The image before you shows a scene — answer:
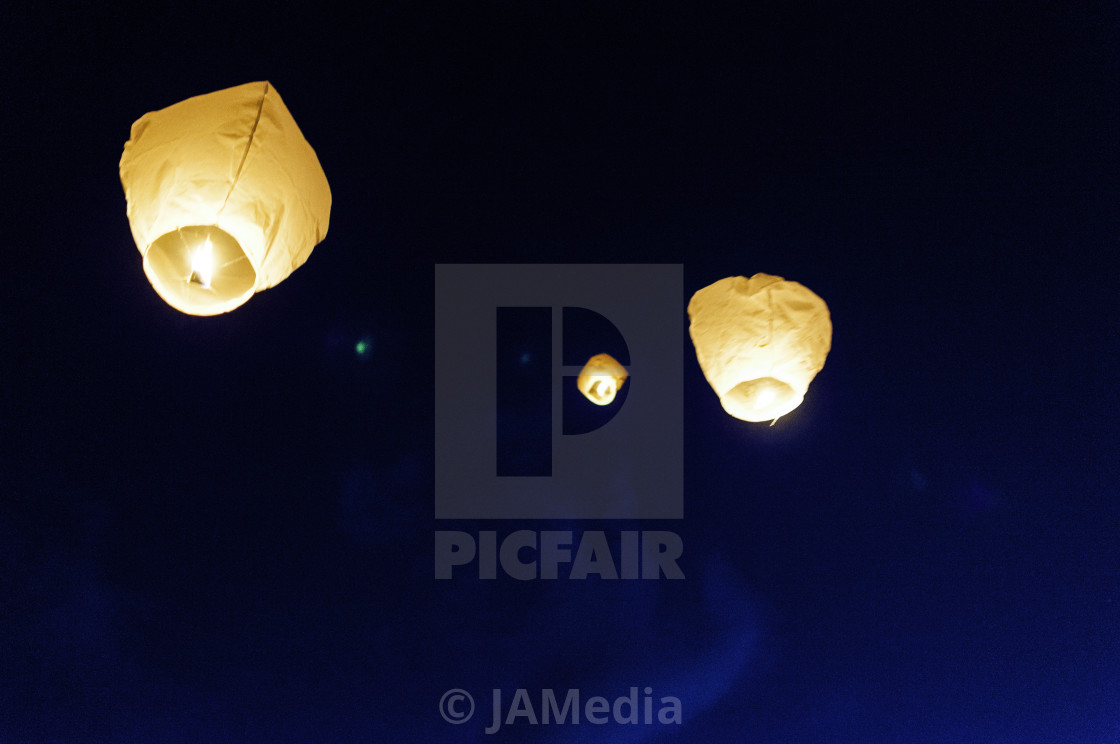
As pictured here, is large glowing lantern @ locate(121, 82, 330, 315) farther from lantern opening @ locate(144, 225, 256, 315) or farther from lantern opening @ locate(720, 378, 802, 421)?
lantern opening @ locate(720, 378, 802, 421)

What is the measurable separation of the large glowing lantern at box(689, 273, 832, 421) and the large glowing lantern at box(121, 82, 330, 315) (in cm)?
101

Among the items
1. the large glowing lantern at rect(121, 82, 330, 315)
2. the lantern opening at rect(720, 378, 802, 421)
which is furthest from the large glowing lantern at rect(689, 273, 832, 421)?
the large glowing lantern at rect(121, 82, 330, 315)

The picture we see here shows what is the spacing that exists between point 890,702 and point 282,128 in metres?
3.29

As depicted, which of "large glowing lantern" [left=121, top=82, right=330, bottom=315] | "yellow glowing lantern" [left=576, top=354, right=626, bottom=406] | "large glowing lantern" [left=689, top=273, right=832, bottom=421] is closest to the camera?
"large glowing lantern" [left=121, top=82, right=330, bottom=315]

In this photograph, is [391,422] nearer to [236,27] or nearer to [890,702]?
[236,27]

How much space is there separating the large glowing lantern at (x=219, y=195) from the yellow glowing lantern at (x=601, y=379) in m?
1.67

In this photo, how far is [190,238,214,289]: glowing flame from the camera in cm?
132

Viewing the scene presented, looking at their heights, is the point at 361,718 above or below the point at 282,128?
below

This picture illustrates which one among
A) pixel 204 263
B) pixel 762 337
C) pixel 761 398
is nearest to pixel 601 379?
pixel 761 398

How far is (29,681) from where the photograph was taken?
271 cm

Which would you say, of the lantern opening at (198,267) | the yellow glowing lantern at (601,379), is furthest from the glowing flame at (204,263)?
the yellow glowing lantern at (601,379)

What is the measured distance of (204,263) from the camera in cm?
135

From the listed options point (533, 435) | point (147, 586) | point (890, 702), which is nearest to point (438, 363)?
point (533, 435)

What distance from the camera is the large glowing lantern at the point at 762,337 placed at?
1706mm
